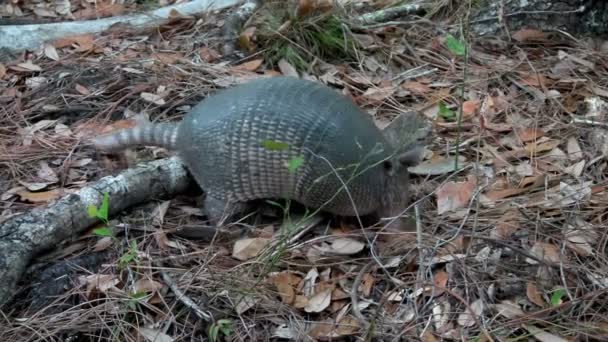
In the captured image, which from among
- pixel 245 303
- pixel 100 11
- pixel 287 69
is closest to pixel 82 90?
pixel 287 69

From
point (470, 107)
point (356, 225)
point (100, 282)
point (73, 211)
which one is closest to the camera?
point (100, 282)

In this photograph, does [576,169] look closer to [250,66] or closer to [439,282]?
[439,282]

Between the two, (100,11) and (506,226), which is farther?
(100,11)

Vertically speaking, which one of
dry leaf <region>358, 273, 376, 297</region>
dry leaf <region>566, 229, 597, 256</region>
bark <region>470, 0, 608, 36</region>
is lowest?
dry leaf <region>358, 273, 376, 297</region>

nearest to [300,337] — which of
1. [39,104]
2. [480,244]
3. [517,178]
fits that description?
[480,244]

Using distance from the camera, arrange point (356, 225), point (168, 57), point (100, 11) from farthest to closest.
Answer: point (100, 11) → point (168, 57) → point (356, 225)

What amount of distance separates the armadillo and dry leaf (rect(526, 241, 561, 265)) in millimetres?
710

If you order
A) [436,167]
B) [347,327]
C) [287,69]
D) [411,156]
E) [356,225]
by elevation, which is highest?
[411,156]

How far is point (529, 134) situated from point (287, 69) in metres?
1.60

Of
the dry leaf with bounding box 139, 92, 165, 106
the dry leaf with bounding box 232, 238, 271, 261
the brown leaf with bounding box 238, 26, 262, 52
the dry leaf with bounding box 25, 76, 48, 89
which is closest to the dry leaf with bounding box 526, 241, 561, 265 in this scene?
the dry leaf with bounding box 232, 238, 271, 261

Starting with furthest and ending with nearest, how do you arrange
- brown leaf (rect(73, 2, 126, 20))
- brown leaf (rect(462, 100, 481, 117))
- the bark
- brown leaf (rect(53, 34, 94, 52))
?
1. brown leaf (rect(73, 2, 126, 20))
2. brown leaf (rect(53, 34, 94, 52))
3. the bark
4. brown leaf (rect(462, 100, 481, 117))

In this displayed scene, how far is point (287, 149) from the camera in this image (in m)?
3.74

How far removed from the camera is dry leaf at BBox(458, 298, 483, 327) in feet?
10.5

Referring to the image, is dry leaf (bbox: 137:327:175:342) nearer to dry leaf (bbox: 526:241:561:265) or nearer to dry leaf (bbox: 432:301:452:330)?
dry leaf (bbox: 432:301:452:330)
